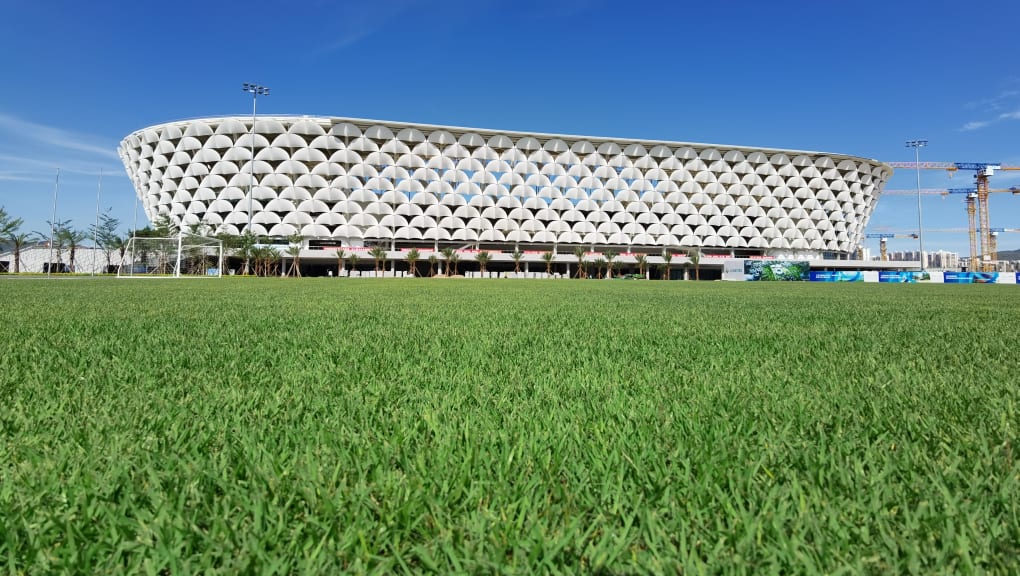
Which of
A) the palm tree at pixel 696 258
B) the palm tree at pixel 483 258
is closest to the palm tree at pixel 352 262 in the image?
the palm tree at pixel 483 258

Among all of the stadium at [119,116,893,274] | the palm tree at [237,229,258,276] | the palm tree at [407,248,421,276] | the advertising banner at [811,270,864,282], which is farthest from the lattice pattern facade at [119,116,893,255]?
the advertising banner at [811,270,864,282]

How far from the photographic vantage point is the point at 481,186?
211ft

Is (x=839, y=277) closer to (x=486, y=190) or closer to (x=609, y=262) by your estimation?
(x=609, y=262)

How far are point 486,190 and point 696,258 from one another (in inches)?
1152

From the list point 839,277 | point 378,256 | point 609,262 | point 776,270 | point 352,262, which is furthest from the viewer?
point 609,262

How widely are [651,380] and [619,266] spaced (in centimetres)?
6493

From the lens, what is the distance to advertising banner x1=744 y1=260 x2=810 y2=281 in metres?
57.6

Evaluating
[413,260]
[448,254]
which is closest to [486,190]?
[448,254]

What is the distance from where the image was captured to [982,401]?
1.52 metres

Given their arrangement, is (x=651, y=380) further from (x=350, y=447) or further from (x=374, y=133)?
(x=374, y=133)

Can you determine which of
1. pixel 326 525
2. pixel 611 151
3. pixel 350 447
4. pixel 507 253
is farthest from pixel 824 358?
pixel 611 151

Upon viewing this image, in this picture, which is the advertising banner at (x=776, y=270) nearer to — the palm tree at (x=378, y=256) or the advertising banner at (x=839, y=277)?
the advertising banner at (x=839, y=277)

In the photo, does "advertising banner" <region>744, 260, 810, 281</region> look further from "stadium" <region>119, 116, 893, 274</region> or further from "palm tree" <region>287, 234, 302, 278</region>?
"palm tree" <region>287, 234, 302, 278</region>

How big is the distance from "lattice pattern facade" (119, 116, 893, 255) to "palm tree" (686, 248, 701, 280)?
4.17 feet
